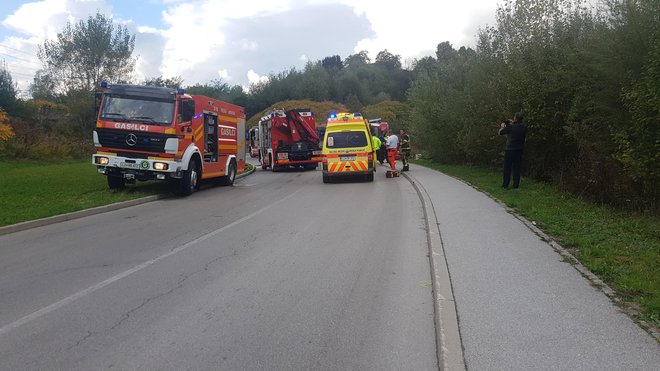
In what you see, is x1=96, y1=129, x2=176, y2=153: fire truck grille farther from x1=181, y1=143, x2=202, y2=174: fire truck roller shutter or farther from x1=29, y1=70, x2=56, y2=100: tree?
x1=29, y1=70, x2=56, y2=100: tree

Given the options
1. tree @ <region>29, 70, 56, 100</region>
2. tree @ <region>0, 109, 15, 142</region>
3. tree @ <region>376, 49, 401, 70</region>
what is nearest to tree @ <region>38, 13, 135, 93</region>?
tree @ <region>29, 70, 56, 100</region>

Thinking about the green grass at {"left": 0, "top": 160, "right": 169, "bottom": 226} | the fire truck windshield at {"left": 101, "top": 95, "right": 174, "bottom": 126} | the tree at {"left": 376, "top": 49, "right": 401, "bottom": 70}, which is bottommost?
the green grass at {"left": 0, "top": 160, "right": 169, "bottom": 226}

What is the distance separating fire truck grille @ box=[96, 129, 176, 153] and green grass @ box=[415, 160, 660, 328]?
29.6 ft

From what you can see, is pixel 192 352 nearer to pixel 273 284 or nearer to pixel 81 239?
pixel 273 284

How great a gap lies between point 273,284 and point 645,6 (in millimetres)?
9774

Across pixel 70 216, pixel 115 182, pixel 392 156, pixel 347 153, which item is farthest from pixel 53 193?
pixel 392 156

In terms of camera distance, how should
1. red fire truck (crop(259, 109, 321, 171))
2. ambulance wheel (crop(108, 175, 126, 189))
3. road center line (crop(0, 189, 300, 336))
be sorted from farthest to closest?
red fire truck (crop(259, 109, 321, 171))
ambulance wheel (crop(108, 175, 126, 189))
road center line (crop(0, 189, 300, 336))

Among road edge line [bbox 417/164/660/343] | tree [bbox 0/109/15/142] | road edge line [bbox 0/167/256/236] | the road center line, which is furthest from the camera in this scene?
tree [bbox 0/109/15/142]

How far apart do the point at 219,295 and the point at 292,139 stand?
23050 millimetres

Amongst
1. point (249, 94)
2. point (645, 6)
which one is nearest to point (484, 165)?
point (645, 6)

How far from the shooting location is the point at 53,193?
15562mm

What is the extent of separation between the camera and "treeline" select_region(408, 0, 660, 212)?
424 inches

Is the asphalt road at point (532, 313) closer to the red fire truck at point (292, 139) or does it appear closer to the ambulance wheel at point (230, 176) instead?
the ambulance wheel at point (230, 176)

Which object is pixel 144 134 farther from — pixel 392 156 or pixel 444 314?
pixel 444 314
